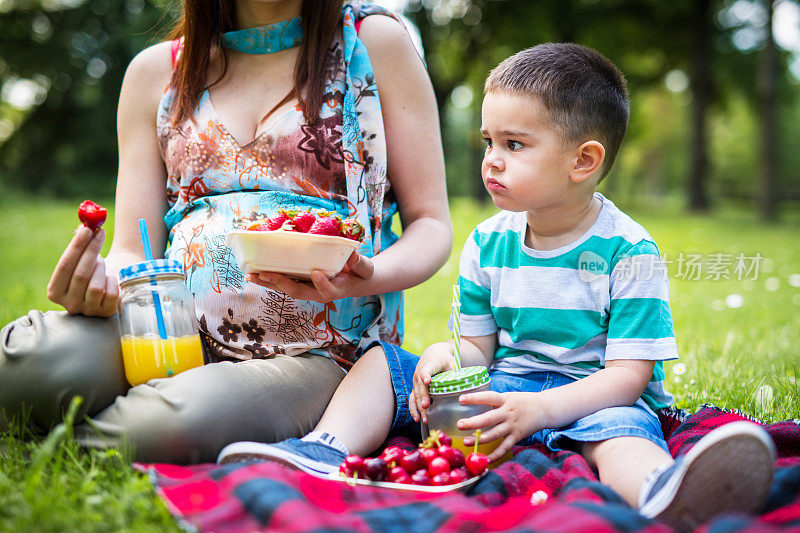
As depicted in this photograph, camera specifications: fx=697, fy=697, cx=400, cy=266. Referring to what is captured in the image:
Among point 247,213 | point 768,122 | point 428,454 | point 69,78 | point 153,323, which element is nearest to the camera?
point 428,454

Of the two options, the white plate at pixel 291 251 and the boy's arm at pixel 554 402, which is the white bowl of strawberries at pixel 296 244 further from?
the boy's arm at pixel 554 402

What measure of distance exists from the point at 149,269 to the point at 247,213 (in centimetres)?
39

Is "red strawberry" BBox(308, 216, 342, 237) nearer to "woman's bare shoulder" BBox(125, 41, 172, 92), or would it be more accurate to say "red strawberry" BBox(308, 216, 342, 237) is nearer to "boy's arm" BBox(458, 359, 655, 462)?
"boy's arm" BBox(458, 359, 655, 462)

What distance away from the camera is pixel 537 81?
2.05 metres

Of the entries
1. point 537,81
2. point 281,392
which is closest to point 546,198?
point 537,81

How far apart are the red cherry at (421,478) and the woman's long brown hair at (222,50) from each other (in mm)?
1167

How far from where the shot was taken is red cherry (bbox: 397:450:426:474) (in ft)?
5.72

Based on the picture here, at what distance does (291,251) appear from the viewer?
1778mm

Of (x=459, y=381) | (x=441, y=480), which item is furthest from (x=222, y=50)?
(x=441, y=480)

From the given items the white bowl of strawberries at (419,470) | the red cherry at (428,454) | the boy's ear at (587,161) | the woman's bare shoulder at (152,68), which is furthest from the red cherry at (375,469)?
the woman's bare shoulder at (152,68)

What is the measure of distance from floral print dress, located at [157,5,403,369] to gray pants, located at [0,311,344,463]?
22 centimetres

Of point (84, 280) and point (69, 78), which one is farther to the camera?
point (69, 78)

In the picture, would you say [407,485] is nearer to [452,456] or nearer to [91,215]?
[452,456]

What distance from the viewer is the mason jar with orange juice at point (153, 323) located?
1936 mm
